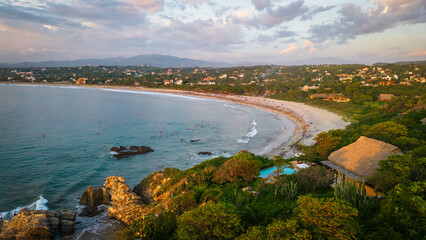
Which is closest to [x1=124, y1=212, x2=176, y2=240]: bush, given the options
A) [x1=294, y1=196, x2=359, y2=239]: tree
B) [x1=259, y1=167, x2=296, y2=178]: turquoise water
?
[x1=294, y1=196, x2=359, y2=239]: tree

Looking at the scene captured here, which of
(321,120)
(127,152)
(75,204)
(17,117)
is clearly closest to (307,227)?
(75,204)

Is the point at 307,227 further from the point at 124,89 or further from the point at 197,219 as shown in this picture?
the point at 124,89

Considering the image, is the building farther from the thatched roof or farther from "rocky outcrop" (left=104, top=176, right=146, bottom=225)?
the thatched roof

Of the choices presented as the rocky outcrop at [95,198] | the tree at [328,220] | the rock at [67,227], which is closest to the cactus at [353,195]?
the tree at [328,220]

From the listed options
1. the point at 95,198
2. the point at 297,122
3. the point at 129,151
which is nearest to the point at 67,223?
the point at 95,198

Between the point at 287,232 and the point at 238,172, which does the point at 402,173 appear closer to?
the point at 287,232
